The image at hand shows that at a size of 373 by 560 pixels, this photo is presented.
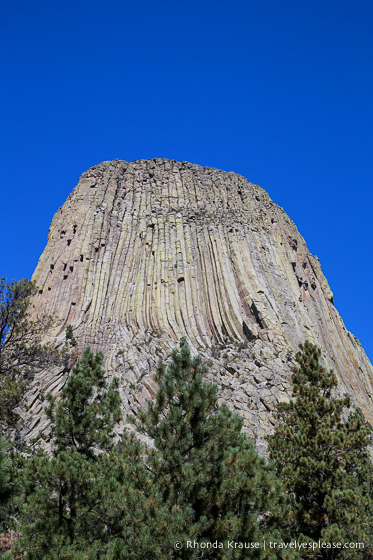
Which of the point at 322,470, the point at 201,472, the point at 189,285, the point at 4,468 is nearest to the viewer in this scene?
the point at 4,468

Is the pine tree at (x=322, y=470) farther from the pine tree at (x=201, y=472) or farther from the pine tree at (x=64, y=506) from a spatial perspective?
the pine tree at (x=64, y=506)

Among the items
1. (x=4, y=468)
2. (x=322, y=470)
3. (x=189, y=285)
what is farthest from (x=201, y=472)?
(x=189, y=285)

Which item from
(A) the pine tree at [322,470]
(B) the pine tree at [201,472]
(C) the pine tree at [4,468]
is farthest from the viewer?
(A) the pine tree at [322,470]

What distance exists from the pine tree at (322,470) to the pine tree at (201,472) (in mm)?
2144

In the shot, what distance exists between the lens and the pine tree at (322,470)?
46.9 ft

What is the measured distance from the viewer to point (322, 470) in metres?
15.0

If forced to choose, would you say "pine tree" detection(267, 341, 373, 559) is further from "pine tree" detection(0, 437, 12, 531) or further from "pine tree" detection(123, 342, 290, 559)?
"pine tree" detection(0, 437, 12, 531)

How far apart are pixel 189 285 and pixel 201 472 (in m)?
27.8

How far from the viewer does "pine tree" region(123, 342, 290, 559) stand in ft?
39.0

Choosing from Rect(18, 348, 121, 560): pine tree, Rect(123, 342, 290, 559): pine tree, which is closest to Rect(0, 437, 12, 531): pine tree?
Rect(18, 348, 121, 560): pine tree

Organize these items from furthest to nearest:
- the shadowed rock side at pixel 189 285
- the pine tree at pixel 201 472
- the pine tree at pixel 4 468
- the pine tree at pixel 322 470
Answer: the shadowed rock side at pixel 189 285 < the pine tree at pixel 322 470 < the pine tree at pixel 201 472 < the pine tree at pixel 4 468

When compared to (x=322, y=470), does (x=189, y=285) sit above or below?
above

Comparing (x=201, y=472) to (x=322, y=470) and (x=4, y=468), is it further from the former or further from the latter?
(x=4, y=468)

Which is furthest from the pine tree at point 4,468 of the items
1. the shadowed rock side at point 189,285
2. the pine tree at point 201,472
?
the shadowed rock side at point 189,285
